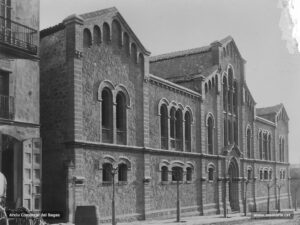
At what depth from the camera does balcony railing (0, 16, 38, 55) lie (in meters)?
18.0

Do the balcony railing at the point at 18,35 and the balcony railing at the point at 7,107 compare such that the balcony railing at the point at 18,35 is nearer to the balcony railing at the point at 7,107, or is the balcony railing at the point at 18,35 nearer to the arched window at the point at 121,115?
the balcony railing at the point at 7,107

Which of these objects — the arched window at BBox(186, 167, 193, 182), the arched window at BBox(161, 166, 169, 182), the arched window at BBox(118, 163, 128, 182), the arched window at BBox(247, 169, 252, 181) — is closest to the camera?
the arched window at BBox(118, 163, 128, 182)

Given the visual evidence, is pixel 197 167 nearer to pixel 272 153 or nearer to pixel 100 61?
pixel 100 61

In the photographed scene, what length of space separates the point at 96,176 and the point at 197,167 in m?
11.5

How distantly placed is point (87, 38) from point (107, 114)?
402 cm

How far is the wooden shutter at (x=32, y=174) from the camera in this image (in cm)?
1931

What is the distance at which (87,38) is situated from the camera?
2366cm

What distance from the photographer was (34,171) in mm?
19719

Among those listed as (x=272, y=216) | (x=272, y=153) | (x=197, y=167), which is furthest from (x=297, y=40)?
(x=272, y=153)

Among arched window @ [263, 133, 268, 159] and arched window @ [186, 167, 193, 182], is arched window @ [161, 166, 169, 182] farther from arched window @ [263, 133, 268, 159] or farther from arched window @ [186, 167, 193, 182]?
arched window @ [263, 133, 268, 159]

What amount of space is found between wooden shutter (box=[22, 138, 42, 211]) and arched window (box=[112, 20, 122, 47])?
8094mm

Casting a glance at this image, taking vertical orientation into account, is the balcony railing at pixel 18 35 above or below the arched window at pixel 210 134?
above

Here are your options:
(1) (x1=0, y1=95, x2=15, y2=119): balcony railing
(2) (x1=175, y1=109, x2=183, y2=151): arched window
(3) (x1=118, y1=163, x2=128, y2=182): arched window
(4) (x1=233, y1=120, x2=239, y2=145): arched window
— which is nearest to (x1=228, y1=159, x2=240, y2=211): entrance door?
(4) (x1=233, y1=120, x2=239, y2=145): arched window

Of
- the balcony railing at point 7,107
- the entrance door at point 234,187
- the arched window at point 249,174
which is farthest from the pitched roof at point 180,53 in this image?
the balcony railing at point 7,107
